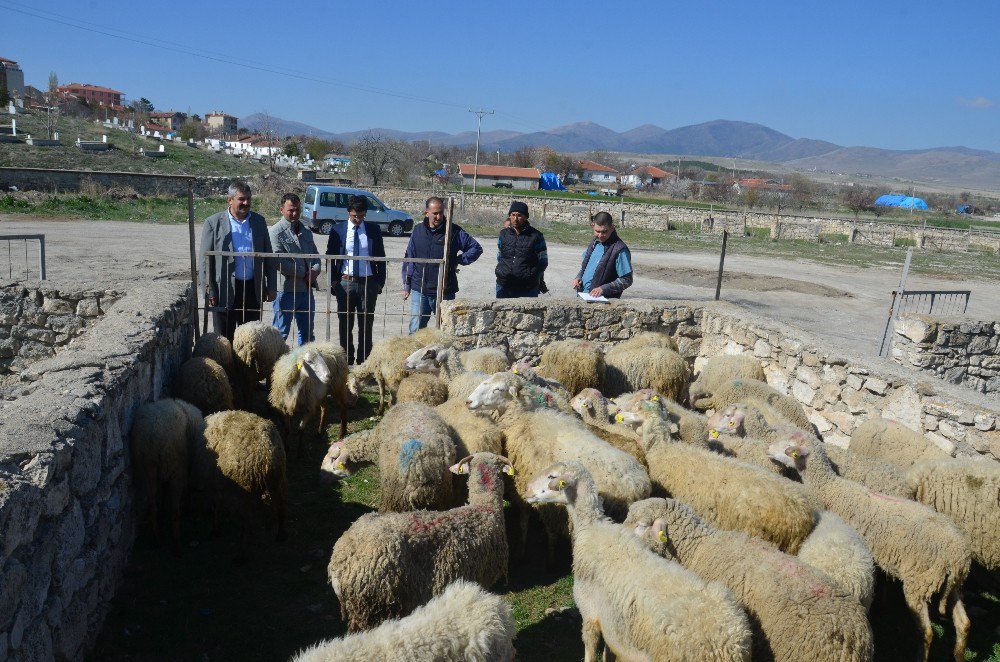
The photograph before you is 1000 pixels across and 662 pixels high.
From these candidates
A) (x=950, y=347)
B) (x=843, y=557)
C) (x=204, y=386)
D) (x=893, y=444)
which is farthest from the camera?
(x=950, y=347)

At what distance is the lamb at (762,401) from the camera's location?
6680mm

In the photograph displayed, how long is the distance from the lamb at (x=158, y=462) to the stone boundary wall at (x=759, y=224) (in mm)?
33842

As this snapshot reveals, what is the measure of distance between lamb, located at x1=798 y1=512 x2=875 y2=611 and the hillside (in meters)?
38.3

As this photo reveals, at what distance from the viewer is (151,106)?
116688 mm

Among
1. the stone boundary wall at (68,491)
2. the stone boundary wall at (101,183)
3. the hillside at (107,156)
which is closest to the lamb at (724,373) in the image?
the stone boundary wall at (68,491)

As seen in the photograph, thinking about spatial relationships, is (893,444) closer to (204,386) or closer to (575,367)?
(575,367)

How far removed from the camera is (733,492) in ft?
15.8

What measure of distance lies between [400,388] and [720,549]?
3.67 m

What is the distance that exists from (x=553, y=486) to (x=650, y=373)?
11.1ft

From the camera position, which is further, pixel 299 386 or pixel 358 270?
pixel 358 270

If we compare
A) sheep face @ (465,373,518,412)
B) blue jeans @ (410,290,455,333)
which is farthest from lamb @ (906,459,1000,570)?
blue jeans @ (410,290,455,333)

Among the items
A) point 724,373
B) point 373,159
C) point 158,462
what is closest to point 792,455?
point 724,373

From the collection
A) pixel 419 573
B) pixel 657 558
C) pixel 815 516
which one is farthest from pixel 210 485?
pixel 815 516

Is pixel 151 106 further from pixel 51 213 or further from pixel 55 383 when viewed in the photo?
pixel 55 383
